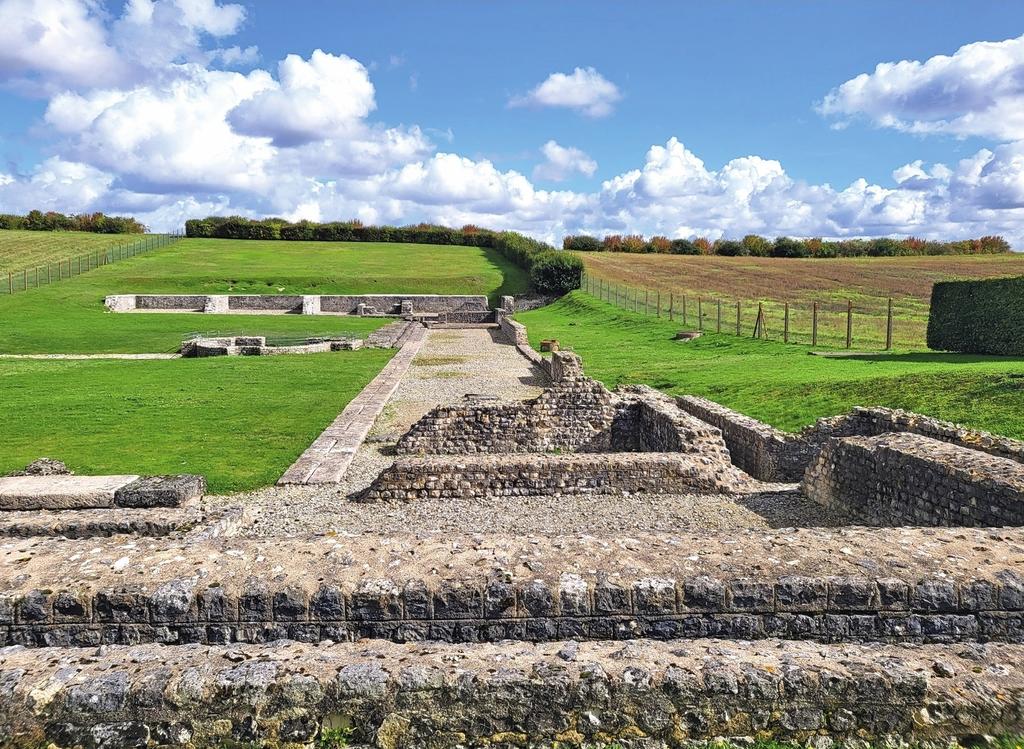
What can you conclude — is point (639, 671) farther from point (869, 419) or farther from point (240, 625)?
point (869, 419)

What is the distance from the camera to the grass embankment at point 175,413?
1085 cm

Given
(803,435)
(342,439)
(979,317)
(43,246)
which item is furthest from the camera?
(43,246)

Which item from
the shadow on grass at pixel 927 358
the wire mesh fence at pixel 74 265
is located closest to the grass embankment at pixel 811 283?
the shadow on grass at pixel 927 358

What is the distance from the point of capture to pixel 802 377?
52.6 feet

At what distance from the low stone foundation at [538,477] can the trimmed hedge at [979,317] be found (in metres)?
15.8

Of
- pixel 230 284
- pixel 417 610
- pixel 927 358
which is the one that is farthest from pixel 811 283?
pixel 417 610

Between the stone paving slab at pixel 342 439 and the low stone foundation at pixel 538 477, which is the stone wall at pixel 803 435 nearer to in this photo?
the low stone foundation at pixel 538 477

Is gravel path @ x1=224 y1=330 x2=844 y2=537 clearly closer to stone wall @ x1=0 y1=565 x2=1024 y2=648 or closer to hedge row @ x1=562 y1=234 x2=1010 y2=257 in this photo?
stone wall @ x1=0 y1=565 x2=1024 y2=648

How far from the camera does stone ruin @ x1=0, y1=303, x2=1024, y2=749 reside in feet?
11.0

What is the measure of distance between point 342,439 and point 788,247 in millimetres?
88799

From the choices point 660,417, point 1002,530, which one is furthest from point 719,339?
point 1002,530

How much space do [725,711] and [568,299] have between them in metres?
50.5

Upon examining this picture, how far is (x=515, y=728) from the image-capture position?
3352 millimetres

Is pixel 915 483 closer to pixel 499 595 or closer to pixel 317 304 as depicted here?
pixel 499 595
